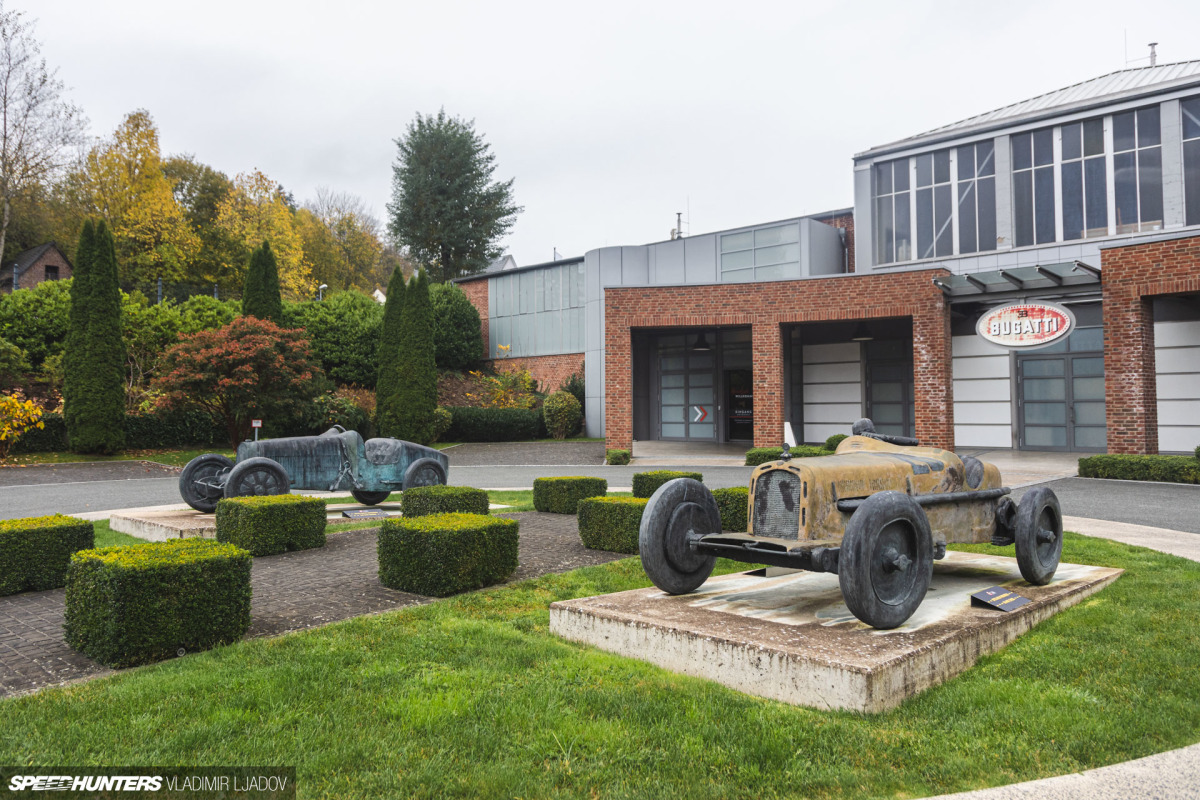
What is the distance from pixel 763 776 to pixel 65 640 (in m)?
4.37

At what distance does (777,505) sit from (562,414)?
23449mm

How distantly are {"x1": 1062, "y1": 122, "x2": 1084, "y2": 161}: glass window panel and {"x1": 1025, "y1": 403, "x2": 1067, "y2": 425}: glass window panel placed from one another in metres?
6.46

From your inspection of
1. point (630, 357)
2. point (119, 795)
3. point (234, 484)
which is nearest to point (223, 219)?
point (630, 357)

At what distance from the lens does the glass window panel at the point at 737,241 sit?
2600cm

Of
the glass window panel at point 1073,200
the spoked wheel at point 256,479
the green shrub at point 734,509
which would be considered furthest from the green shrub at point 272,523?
the glass window panel at point 1073,200

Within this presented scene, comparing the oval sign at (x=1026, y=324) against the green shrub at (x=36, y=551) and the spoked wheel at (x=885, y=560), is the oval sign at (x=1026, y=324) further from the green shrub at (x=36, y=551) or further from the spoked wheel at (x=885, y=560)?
the green shrub at (x=36, y=551)

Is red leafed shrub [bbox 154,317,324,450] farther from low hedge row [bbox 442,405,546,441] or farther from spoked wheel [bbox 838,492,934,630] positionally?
spoked wheel [bbox 838,492,934,630]

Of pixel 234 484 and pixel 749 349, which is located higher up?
pixel 749 349

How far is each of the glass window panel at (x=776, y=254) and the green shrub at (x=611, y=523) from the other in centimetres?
1895

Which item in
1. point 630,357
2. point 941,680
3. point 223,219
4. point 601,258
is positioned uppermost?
point 223,219

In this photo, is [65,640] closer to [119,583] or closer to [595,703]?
[119,583]

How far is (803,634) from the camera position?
13.6 ft

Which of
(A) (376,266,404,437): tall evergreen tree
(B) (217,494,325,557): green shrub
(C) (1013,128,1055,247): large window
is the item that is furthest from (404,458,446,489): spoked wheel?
(C) (1013,128,1055,247): large window

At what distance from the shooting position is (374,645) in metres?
4.57
